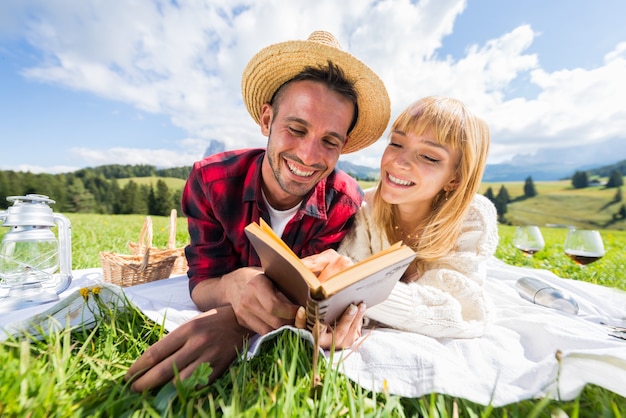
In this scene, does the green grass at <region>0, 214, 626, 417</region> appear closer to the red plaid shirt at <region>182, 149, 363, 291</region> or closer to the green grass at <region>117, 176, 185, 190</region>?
the red plaid shirt at <region>182, 149, 363, 291</region>

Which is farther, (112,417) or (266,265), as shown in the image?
(266,265)

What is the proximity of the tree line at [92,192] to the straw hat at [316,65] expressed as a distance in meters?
34.2

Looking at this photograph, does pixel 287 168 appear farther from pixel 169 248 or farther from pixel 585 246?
pixel 585 246

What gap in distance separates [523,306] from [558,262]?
289 centimetres

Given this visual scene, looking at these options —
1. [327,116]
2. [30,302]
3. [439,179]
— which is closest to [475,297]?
[439,179]

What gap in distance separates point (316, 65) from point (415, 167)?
0.94m

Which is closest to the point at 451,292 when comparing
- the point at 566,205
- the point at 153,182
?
the point at 153,182

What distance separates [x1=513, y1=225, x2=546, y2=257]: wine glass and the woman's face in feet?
5.47

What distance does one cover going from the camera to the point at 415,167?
2.13 meters

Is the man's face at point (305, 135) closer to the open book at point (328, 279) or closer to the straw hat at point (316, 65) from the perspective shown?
the straw hat at point (316, 65)

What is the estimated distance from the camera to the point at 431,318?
1746mm

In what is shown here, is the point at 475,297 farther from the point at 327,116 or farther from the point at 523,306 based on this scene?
the point at 327,116

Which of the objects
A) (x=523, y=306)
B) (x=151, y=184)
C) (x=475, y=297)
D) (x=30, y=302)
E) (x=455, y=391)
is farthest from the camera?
(x=151, y=184)

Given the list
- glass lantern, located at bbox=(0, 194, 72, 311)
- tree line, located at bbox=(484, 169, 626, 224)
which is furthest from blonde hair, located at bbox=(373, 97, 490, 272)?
tree line, located at bbox=(484, 169, 626, 224)
